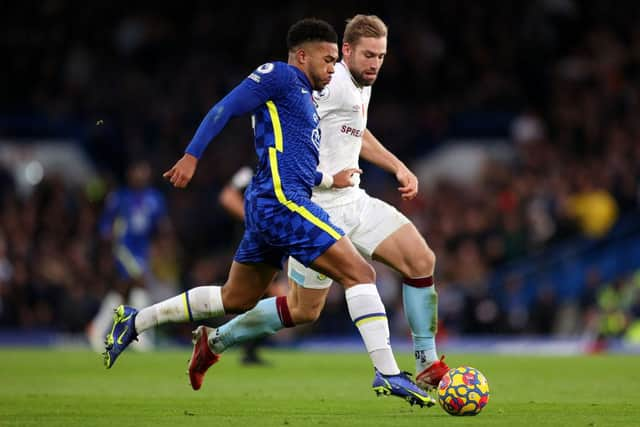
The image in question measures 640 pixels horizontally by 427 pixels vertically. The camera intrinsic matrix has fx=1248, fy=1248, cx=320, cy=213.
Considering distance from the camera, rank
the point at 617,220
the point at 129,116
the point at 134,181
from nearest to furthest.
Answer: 1. the point at 134,181
2. the point at 617,220
3. the point at 129,116

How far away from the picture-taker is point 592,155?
20922mm

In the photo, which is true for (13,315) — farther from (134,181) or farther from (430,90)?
(430,90)

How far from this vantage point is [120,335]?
8.20 meters

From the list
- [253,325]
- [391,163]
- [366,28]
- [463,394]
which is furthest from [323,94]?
[463,394]

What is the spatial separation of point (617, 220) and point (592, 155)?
1728 millimetres

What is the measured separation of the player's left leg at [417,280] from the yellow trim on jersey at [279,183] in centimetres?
99

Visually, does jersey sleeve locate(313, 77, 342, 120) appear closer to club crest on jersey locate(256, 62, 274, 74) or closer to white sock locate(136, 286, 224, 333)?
club crest on jersey locate(256, 62, 274, 74)

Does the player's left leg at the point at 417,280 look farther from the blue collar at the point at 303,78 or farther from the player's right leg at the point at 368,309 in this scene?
the blue collar at the point at 303,78

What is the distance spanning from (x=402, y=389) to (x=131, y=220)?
32.8 feet

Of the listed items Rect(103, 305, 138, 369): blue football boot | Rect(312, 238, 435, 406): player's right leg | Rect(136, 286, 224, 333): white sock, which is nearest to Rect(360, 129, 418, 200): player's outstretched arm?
Rect(312, 238, 435, 406): player's right leg

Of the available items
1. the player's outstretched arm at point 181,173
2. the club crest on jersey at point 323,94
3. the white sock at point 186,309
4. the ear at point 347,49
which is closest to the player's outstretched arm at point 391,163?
the club crest on jersey at point 323,94

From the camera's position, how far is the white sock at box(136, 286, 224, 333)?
809cm

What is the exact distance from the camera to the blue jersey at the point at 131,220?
54.6ft

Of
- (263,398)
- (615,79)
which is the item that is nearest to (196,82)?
(615,79)
